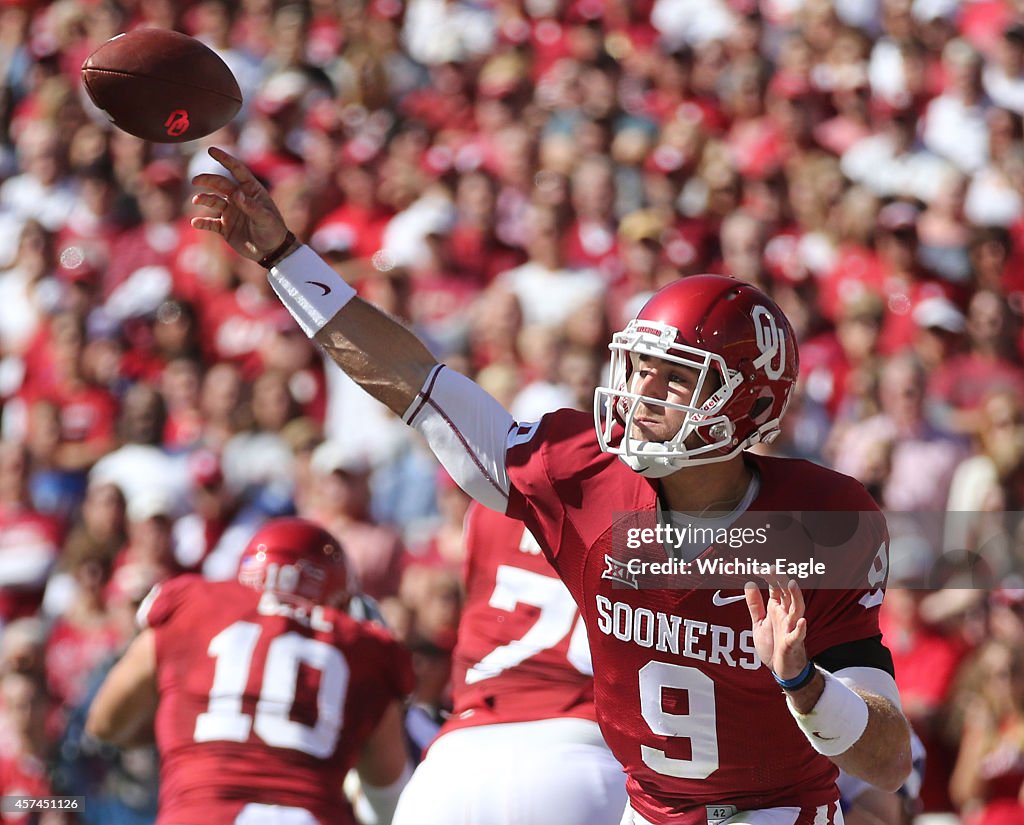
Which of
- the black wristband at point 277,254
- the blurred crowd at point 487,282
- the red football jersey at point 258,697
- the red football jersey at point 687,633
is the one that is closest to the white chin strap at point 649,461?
the red football jersey at point 687,633

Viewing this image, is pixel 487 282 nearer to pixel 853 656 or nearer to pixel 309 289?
pixel 309 289

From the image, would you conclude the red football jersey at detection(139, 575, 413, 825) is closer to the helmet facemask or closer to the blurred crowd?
the blurred crowd

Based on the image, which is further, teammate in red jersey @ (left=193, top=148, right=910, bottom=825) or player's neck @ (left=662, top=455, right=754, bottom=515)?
player's neck @ (left=662, top=455, right=754, bottom=515)

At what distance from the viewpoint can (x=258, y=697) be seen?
Answer: 16.5 feet

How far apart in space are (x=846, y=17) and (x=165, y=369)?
4755 millimetres

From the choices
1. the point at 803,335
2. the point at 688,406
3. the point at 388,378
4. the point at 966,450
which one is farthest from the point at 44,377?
the point at 688,406

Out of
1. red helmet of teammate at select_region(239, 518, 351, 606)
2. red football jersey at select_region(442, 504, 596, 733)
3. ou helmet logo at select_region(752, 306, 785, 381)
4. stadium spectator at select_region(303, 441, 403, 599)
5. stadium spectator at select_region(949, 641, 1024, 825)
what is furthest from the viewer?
stadium spectator at select_region(303, 441, 403, 599)

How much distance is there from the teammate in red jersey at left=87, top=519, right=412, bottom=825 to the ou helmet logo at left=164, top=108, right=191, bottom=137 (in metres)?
1.61

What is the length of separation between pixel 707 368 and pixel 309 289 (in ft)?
3.22

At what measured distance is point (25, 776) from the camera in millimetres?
6520

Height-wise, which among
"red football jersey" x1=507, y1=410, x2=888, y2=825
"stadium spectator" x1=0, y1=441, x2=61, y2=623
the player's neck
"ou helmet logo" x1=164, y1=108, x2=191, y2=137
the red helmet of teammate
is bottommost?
"stadium spectator" x1=0, y1=441, x2=61, y2=623

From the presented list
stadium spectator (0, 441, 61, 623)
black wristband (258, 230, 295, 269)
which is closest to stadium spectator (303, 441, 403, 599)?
stadium spectator (0, 441, 61, 623)

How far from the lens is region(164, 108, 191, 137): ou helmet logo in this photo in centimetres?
422

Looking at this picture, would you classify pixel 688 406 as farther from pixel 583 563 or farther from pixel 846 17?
pixel 846 17
